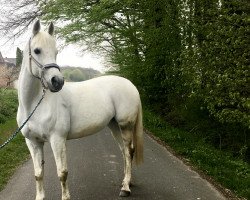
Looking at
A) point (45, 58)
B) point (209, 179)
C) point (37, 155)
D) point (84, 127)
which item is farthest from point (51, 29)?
point (209, 179)

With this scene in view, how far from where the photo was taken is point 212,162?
7758 mm

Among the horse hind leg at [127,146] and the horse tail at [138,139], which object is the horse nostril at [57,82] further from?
the horse tail at [138,139]

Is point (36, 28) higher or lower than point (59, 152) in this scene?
higher

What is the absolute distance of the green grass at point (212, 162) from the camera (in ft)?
20.4

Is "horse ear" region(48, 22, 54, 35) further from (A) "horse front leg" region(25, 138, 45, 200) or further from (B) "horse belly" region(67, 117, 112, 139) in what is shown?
(A) "horse front leg" region(25, 138, 45, 200)

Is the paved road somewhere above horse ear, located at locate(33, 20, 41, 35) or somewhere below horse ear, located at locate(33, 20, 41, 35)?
below

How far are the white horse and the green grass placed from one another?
1760mm

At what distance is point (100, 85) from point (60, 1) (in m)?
14.1

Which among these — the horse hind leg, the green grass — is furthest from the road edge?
the horse hind leg

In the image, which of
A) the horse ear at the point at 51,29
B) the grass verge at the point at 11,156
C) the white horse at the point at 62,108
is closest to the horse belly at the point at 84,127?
the white horse at the point at 62,108

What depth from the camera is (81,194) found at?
553 centimetres

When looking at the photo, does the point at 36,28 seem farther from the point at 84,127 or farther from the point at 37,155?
the point at 37,155

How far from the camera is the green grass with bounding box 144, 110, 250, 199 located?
6.23m

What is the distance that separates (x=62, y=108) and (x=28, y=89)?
48 cm
